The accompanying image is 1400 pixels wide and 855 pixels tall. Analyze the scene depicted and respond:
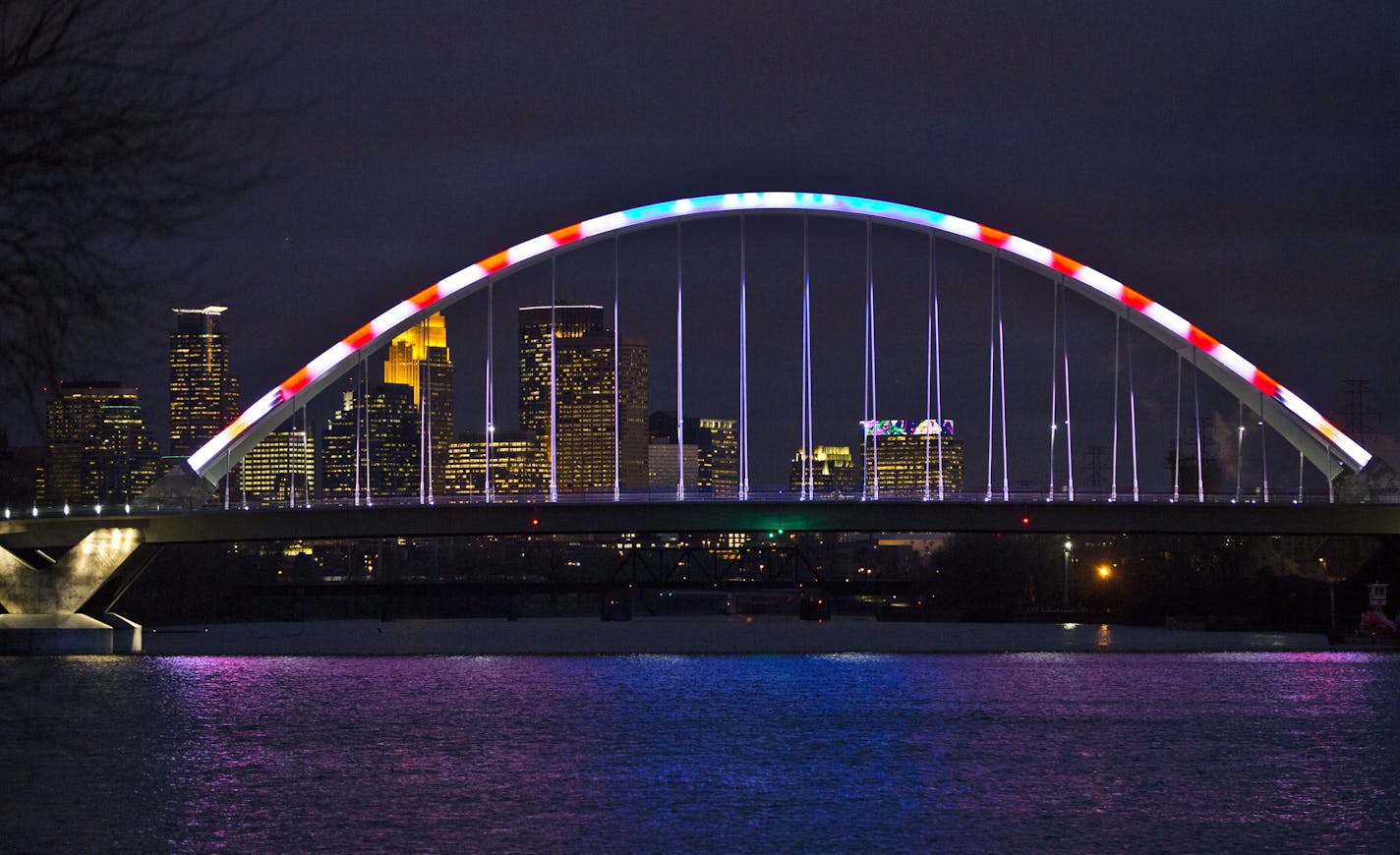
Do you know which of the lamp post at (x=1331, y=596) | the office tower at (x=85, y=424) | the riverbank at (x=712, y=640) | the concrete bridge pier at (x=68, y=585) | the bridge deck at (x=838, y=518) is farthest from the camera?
the lamp post at (x=1331, y=596)

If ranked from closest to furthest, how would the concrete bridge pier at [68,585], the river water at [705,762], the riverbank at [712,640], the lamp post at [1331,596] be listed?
1. the river water at [705,762]
2. the concrete bridge pier at [68,585]
3. the riverbank at [712,640]
4. the lamp post at [1331,596]

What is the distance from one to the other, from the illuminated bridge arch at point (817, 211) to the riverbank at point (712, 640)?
925 cm

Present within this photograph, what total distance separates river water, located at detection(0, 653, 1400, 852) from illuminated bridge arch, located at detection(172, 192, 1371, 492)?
535 inches

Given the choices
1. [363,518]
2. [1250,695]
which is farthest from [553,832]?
[363,518]

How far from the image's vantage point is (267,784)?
31.2m

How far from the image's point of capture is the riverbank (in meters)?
83.1

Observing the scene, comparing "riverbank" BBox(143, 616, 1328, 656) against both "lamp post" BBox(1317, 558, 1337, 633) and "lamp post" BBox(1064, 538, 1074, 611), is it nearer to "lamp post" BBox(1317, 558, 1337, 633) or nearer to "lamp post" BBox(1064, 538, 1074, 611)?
"lamp post" BBox(1317, 558, 1337, 633)

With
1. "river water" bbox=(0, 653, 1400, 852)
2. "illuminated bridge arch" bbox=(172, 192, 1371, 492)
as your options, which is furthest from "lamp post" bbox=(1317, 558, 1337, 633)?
"river water" bbox=(0, 653, 1400, 852)

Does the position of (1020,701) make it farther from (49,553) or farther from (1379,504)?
(49,553)

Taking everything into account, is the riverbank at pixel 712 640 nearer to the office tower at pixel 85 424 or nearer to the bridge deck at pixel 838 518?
the bridge deck at pixel 838 518

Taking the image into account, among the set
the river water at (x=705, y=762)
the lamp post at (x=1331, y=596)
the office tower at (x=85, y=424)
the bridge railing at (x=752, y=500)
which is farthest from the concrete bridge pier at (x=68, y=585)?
the office tower at (x=85, y=424)

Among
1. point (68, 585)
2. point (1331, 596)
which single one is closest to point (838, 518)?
A: point (68, 585)

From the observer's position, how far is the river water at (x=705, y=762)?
2470cm

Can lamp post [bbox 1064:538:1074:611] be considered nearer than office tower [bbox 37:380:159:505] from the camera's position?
No
